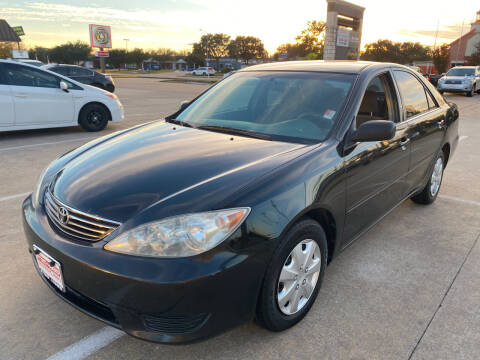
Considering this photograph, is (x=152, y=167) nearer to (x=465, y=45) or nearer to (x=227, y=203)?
Answer: (x=227, y=203)

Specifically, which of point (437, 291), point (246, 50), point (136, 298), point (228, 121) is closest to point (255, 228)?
point (136, 298)

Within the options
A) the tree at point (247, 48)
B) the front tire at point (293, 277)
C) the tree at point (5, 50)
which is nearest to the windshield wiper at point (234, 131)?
the front tire at point (293, 277)

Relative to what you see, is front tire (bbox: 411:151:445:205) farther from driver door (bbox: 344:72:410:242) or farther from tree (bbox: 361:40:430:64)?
tree (bbox: 361:40:430:64)

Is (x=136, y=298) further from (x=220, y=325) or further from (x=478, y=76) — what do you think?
(x=478, y=76)

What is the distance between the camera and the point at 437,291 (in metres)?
2.78

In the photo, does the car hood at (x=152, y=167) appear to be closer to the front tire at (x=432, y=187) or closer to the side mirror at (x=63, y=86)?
the front tire at (x=432, y=187)

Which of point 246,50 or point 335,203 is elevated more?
point 246,50

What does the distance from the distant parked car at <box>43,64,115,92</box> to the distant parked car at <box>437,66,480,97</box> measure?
55.5 ft

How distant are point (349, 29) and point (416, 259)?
119 ft

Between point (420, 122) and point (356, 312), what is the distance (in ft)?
6.49

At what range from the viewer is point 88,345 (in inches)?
84.9

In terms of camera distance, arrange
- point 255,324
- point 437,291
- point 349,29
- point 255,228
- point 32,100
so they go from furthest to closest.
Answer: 1. point 349,29
2. point 32,100
3. point 437,291
4. point 255,324
5. point 255,228

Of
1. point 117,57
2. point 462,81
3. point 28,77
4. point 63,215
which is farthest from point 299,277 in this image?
point 117,57

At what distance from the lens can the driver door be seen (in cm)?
267
